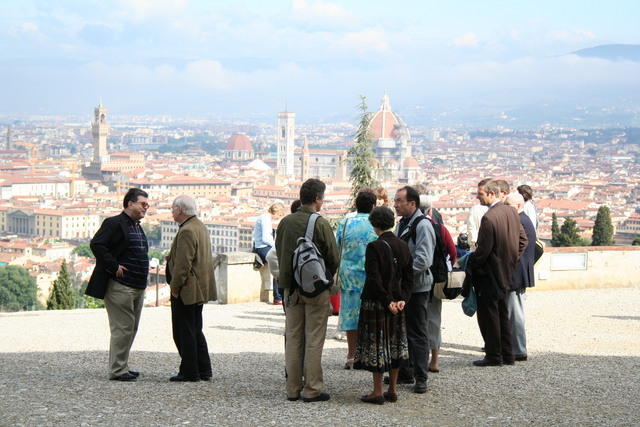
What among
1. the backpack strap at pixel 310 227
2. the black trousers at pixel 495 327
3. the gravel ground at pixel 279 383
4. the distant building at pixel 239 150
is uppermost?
the distant building at pixel 239 150

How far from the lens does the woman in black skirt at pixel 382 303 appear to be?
4.07 m

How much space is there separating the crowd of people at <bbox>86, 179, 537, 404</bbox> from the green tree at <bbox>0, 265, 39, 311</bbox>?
4020 centimetres

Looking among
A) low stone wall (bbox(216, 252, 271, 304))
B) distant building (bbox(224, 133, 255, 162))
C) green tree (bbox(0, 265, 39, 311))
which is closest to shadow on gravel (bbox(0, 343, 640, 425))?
low stone wall (bbox(216, 252, 271, 304))

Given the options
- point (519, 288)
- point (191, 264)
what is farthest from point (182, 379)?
point (519, 288)

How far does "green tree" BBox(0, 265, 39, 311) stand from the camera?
147 ft

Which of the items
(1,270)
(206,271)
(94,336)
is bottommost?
(1,270)

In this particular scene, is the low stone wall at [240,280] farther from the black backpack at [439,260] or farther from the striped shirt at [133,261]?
the black backpack at [439,260]

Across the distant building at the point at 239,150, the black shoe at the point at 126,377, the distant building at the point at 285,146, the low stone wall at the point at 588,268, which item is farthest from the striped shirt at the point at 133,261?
→ the distant building at the point at 239,150

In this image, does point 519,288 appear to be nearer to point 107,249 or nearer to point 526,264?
point 526,264

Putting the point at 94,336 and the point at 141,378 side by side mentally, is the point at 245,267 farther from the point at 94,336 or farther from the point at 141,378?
the point at 141,378

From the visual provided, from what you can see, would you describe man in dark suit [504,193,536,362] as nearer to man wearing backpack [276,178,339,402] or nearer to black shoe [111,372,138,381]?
man wearing backpack [276,178,339,402]

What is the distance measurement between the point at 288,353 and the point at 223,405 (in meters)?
0.35

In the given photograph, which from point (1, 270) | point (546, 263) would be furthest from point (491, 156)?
point (546, 263)

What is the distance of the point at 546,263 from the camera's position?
8789mm
